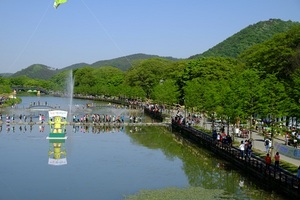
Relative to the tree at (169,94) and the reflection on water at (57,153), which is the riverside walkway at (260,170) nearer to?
the reflection on water at (57,153)

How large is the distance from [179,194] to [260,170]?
546 cm

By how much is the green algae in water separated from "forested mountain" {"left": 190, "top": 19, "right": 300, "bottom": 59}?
138842 millimetres

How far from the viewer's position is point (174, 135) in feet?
152

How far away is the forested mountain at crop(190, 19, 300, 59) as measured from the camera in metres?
161

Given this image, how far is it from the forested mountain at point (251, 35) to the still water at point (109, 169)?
126 m

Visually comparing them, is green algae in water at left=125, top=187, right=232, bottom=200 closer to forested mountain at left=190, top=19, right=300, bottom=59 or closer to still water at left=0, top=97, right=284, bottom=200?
still water at left=0, top=97, right=284, bottom=200

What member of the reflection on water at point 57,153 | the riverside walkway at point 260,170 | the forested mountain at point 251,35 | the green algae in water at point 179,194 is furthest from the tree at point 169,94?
the forested mountain at point 251,35

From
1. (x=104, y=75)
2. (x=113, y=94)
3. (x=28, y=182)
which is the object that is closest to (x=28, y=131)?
(x=28, y=182)

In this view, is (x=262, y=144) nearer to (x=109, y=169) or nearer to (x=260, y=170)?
(x=260, y=170)

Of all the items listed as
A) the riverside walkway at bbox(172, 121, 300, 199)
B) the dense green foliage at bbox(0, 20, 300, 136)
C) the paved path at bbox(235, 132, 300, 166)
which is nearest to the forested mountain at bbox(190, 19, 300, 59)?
the dense green foliage at bbox(0, 20, 300, 136)

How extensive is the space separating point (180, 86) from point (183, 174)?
5884 centimetres

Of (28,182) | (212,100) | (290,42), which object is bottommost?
(28,182)

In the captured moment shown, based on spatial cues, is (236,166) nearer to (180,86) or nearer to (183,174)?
(183,174)

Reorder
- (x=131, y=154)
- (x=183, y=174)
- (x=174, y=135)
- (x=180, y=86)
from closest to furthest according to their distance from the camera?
(x=183, y=174), (x=131, y=154), (x=174, y=135), (x=180, y=86)
